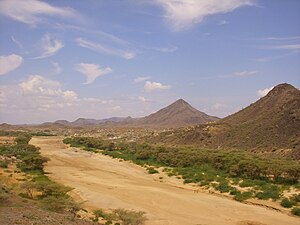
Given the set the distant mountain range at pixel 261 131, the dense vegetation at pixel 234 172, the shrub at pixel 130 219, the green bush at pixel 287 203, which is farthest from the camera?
the distant mountain range at pixel 261 131

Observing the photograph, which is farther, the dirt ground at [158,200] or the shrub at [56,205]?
the dirt ground at [158,200]

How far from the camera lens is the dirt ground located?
20.6 m

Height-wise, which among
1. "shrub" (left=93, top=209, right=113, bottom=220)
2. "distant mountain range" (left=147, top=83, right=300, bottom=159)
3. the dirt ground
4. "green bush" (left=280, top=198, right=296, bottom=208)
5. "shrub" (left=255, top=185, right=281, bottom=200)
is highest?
"distant mountain range" (left=147, top=83, right=300, bottom=159)

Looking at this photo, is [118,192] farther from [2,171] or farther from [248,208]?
[2,171]

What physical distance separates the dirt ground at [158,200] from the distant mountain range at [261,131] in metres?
19.7

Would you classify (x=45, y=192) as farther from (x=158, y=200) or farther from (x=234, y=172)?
(x=234, y=172)

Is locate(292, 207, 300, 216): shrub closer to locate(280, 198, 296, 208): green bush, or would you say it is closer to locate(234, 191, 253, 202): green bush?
locate(280, 198, 296, 208): green bush

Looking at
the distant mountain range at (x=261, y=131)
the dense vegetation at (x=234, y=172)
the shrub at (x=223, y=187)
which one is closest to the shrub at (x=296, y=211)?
the dense vegetation at (x=234, y=172)

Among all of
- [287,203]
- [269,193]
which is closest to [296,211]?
[287,203]

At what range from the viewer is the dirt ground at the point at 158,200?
20641 millimetres

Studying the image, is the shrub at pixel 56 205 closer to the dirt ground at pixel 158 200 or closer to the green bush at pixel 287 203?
the dirt ground at pixel 158 200

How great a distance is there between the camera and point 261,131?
57625mm

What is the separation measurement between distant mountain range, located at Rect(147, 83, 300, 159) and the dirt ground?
19742 mm

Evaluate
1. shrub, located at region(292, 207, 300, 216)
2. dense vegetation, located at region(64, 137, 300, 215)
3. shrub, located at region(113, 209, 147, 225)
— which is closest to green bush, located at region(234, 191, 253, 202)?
dense vegetation, located at region(64, 137, 300, 215)
